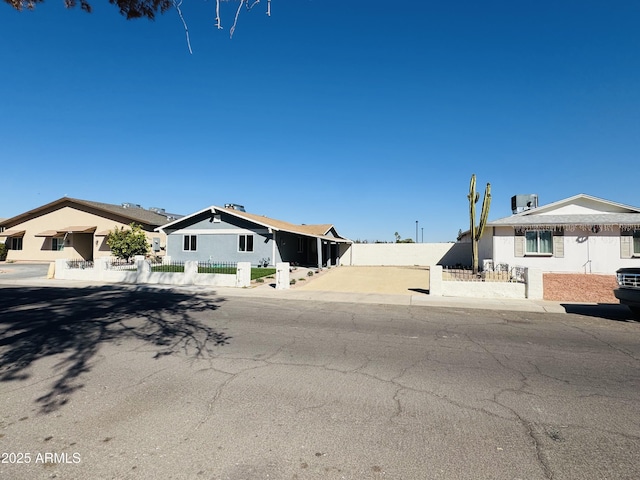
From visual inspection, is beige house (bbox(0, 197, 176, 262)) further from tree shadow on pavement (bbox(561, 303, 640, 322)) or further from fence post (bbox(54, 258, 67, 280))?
tree shadow on pavement (bbox(561, 303, 640, 322))

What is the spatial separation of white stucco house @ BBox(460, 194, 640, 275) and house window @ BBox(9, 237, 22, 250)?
138ft

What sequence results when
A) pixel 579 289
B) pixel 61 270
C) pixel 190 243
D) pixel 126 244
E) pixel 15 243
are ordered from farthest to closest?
pixel 15 243
pixel 190 243
pixel 126 244
pixel 61 270
pixel 579 289

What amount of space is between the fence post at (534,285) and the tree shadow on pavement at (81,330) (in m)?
10.7

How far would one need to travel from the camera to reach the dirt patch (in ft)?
40.3

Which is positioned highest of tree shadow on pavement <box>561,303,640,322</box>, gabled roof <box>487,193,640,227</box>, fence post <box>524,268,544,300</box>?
gabled roof <box>487,193,640,227</box>

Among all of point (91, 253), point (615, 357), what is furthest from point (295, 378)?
point (91, 253)

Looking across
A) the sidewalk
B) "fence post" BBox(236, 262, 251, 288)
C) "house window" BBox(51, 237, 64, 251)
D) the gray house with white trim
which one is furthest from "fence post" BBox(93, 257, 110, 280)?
"house window" BBox(51, 237, 64, 251)

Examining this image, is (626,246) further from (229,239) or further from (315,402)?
(229,239)

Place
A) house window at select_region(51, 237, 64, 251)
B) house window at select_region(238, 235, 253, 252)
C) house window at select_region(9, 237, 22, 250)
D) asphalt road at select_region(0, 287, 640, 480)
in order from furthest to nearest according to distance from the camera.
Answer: house window at select_region(9, 237, 22, 250) < house window at select_region(51, 237, 64, 251) < house window at select_region(238, 235, 253, 252) < asphalt road at select_region(0, 287, 640, 480)

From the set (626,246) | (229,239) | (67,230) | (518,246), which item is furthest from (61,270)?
(626,246)

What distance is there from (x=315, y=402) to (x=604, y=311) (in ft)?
34.4

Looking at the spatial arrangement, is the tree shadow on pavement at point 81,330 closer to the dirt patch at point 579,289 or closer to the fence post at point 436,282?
the fence post at point 436,282

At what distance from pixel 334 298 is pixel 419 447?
32.4 feet

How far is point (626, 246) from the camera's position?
1933 centimetres
